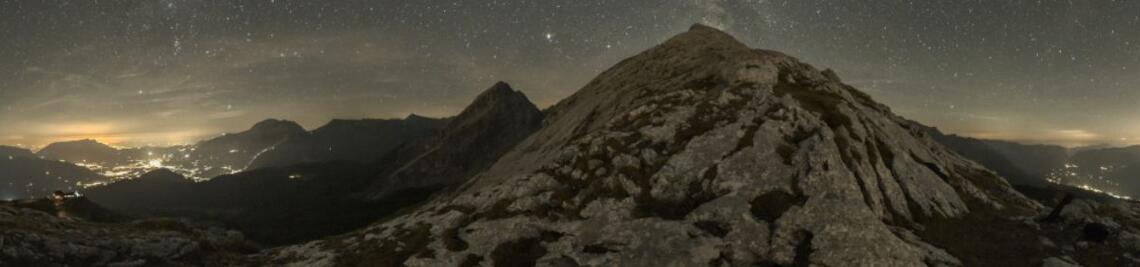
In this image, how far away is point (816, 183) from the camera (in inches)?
1686

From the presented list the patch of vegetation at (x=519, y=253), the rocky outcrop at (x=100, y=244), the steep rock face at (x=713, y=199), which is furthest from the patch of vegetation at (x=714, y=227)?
the rocky outcrop at (x=100, y=244)

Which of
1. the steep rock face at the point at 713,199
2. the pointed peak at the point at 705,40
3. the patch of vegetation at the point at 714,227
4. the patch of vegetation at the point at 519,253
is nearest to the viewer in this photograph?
the steep rock face at the point at 713,199

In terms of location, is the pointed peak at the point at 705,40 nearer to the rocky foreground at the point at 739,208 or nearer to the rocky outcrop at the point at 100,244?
the rocky foreground at the point at 739,208

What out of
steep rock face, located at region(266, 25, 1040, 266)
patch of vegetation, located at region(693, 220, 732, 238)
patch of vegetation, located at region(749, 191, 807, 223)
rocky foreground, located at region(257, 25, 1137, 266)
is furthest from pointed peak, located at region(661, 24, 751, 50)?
patch of vegetation, located at region(693, 220, 732, 238)

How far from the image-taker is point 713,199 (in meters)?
44.4

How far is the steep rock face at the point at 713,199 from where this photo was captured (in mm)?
37781

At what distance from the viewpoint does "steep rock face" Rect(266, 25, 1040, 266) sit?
37781mm

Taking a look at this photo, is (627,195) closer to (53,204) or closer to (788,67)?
(788,67)

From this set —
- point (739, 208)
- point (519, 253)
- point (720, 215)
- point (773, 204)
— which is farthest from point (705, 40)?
point (519, 253)

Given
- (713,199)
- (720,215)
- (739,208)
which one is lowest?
(720,215)

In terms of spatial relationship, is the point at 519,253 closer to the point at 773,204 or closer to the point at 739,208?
the point at 739,208

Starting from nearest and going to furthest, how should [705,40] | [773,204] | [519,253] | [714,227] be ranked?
1. [714,227]
2. [773,204]
3. [519,253]
4. [705,40]

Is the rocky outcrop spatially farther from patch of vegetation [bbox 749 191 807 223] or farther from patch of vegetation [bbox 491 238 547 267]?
patch of vegetation [bbox 749 191 807 223]

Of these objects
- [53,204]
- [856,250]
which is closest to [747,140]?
[856,250]
